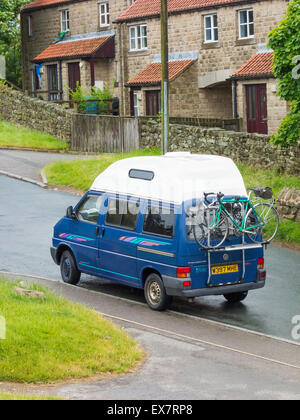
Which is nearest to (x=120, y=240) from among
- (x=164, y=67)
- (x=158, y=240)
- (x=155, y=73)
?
(x=158, y=240)

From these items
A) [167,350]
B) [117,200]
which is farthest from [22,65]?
[167,350]

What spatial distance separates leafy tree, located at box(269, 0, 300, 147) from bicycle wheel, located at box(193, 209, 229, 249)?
990cm

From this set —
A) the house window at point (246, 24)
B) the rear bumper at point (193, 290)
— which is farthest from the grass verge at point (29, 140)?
the rear bumper at point (193, 290)

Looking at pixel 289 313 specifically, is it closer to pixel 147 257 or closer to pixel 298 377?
pixel 147 257

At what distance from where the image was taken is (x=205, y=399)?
385 inches

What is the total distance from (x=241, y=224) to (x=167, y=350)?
11.6ft

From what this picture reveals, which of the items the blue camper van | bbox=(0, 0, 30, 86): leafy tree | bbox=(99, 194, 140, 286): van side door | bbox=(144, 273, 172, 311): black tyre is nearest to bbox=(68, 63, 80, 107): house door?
bbox=(0, 0, 30, 86): leafy tree

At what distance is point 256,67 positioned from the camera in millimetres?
38062

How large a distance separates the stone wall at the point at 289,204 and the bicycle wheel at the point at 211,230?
9242 millimetres

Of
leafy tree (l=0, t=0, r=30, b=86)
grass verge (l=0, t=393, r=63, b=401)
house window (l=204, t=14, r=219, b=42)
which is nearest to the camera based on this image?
grass verge (l=0, t=393, r=63, b=401)

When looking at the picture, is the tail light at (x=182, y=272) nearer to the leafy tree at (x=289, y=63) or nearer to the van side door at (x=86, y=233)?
the van side door at (x=86, y=233)

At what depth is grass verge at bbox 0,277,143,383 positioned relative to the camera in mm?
10688

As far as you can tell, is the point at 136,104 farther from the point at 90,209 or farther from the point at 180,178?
the point at 180,178

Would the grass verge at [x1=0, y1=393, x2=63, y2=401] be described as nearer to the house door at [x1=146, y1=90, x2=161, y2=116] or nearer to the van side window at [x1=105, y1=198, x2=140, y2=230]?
the van side window at [x1=105, y1=198, x2=140, y2=230]
